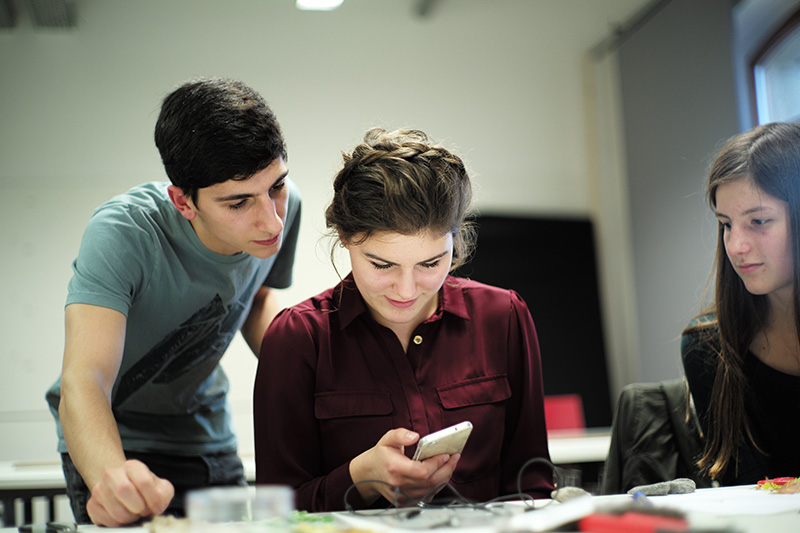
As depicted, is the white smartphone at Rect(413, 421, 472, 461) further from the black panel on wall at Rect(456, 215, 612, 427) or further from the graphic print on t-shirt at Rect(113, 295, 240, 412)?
the black panel on wall at Rect(456, 215, 612, 427)

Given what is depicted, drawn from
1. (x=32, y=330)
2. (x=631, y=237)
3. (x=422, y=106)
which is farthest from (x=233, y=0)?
(x=631, y=237)

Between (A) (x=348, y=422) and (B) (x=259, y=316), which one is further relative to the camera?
(B) (x=259, y=316)

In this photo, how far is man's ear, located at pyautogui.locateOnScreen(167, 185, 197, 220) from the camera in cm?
153

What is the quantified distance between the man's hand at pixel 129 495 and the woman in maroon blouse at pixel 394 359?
0.29 m

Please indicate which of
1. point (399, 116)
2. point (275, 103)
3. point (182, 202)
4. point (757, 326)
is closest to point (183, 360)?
point (182, 202)

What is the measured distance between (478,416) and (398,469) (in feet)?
1.06

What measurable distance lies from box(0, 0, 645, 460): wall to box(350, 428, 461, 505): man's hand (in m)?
2.85

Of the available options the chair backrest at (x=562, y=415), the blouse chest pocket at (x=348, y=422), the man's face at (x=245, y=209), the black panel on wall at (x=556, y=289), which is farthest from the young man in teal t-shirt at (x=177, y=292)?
the black panel on wall at (x=556, y=289)

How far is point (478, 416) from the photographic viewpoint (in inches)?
56.0

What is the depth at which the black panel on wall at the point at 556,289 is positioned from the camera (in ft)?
14.5

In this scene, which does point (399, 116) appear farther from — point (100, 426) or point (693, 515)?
point (693, 515)

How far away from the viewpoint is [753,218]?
1.60 meters

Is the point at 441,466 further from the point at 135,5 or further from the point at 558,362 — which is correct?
the point at 135,5

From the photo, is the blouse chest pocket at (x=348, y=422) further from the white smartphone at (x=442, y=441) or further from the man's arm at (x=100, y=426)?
the man's arm at (x=100, y=426)
